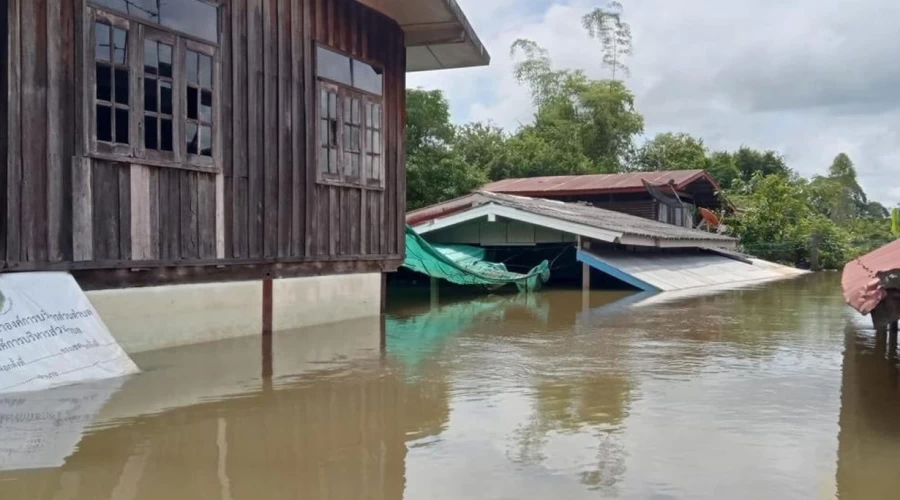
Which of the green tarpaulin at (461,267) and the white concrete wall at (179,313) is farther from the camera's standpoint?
the green tarpaulin at (461,267)

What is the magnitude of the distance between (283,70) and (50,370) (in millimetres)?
4469

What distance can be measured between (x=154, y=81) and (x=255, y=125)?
4.70 feet

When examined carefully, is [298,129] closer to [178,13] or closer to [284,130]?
[284,130]

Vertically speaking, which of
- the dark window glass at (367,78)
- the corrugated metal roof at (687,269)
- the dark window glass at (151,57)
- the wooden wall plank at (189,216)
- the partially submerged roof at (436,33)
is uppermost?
the partially submerged roof at (436,33)

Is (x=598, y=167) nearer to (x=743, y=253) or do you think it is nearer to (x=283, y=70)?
(x=743, y=253)

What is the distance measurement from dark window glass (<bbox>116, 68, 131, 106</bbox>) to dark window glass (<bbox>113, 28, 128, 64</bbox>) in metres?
0.10

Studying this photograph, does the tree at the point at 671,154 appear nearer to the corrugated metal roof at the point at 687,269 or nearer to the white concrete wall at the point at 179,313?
the corrugated metal roof at the point at 687,269

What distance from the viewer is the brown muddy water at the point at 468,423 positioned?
12.7 ft

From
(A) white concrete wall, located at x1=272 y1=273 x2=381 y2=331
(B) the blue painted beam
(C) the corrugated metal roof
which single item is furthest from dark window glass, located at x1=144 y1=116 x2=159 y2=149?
(C) the corrugated metal roof

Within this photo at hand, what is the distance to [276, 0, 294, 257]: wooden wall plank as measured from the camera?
9.05m

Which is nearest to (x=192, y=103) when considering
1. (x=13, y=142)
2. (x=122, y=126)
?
(x=122, y=126)

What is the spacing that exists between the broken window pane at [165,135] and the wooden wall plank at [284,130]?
161 centimetres

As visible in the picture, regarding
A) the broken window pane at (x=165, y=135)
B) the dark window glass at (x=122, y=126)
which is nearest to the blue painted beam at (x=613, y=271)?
the broken window pane at (x=165, y=135)

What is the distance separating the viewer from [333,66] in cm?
988
